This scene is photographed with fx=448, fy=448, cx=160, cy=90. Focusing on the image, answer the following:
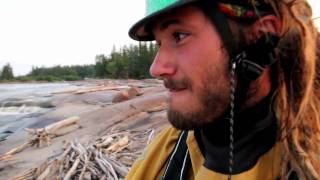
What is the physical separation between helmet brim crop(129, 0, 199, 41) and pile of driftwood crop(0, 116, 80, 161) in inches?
456

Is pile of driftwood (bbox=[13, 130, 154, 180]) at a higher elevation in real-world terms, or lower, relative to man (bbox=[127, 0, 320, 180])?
lower

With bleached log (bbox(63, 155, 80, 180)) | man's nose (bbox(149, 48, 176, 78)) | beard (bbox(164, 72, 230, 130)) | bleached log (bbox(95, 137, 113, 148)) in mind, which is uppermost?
man's nose (bbox(149, 48, 176, 78))

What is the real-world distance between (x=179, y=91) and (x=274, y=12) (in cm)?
53

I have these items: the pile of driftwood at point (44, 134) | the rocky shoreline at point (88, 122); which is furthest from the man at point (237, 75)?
the pile of driftwood at point (44, 134)

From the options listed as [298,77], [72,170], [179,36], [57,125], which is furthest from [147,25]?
[57,125]

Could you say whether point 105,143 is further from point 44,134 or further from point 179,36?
point 179,36

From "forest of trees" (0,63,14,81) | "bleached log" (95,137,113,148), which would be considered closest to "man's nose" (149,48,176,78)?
"bleached log" (95,137,113,148)

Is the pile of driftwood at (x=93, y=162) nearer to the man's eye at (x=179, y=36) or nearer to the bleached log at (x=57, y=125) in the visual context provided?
the bleached log at (x=57, y=125)

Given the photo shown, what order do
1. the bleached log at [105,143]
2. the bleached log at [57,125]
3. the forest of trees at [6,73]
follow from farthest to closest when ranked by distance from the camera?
the forest of trees at [6,73] → the bleached log at [57,125] → the bleached log at [105,143]

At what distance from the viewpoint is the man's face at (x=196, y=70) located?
1.85 m

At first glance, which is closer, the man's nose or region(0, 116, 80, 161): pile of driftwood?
the man's nose

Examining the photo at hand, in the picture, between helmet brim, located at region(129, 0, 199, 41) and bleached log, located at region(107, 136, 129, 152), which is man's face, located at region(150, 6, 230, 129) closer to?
helmet brim, located at region(129, 0, 199, 41)

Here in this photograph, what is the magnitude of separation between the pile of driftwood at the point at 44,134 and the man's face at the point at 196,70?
39.1 feet

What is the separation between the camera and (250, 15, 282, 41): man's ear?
1.88 m
